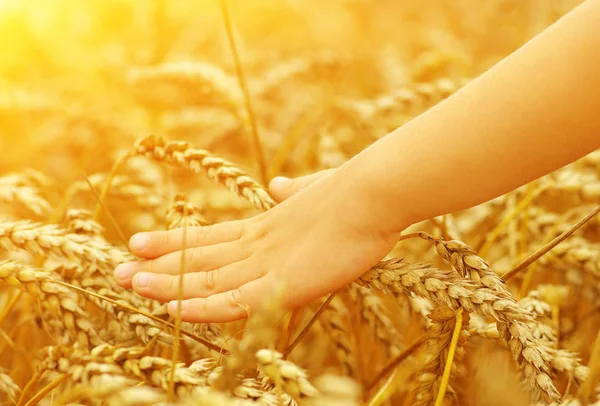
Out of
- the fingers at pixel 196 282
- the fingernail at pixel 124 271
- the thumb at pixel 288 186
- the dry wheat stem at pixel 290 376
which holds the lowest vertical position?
the dry wheat stem at pixel 290 376

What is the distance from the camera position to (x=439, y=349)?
733 mm

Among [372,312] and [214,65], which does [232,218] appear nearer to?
[372,312]

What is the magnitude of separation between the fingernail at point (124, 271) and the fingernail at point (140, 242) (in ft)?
0.10

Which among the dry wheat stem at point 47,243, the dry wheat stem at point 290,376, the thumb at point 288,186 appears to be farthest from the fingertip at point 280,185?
the dry wheat stem at point 290,376

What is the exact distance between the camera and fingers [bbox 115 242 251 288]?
2.99 feet

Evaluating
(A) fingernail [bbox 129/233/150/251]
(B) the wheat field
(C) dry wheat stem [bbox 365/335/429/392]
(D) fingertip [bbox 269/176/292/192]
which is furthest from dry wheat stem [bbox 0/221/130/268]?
(C) dry wheat stem [bbox 365/335/429/392]

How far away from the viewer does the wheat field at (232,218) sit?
671mm

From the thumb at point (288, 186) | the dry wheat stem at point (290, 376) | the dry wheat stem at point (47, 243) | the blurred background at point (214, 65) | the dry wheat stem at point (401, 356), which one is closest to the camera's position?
the dry wheat stem at point (290, 376)

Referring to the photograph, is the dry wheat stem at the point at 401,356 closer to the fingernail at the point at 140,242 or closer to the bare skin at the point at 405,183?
the bare skin at the point at 405,183

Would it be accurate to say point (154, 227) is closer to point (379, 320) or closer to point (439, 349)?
point (379, 320)

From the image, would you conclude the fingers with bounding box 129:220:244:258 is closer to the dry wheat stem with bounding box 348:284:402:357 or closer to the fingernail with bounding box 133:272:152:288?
the fingernail with bounding box 133:272:152:288

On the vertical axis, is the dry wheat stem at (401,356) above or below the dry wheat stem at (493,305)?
below

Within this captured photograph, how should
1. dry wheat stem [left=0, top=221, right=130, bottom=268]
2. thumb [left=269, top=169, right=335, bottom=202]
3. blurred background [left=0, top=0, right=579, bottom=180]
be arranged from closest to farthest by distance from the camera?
1. dry wheat stem [left=0, top=221, right=130, bottom=268]
2. thumb [left=269, top=169, right=335, bottom=202]
3. blurred background [left=0, top=0, right=579, bottom=180]

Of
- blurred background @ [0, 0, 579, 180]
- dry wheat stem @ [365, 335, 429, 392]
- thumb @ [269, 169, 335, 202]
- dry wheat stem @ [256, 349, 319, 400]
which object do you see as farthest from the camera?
blurred background @ [0, 0, 579, 180]
